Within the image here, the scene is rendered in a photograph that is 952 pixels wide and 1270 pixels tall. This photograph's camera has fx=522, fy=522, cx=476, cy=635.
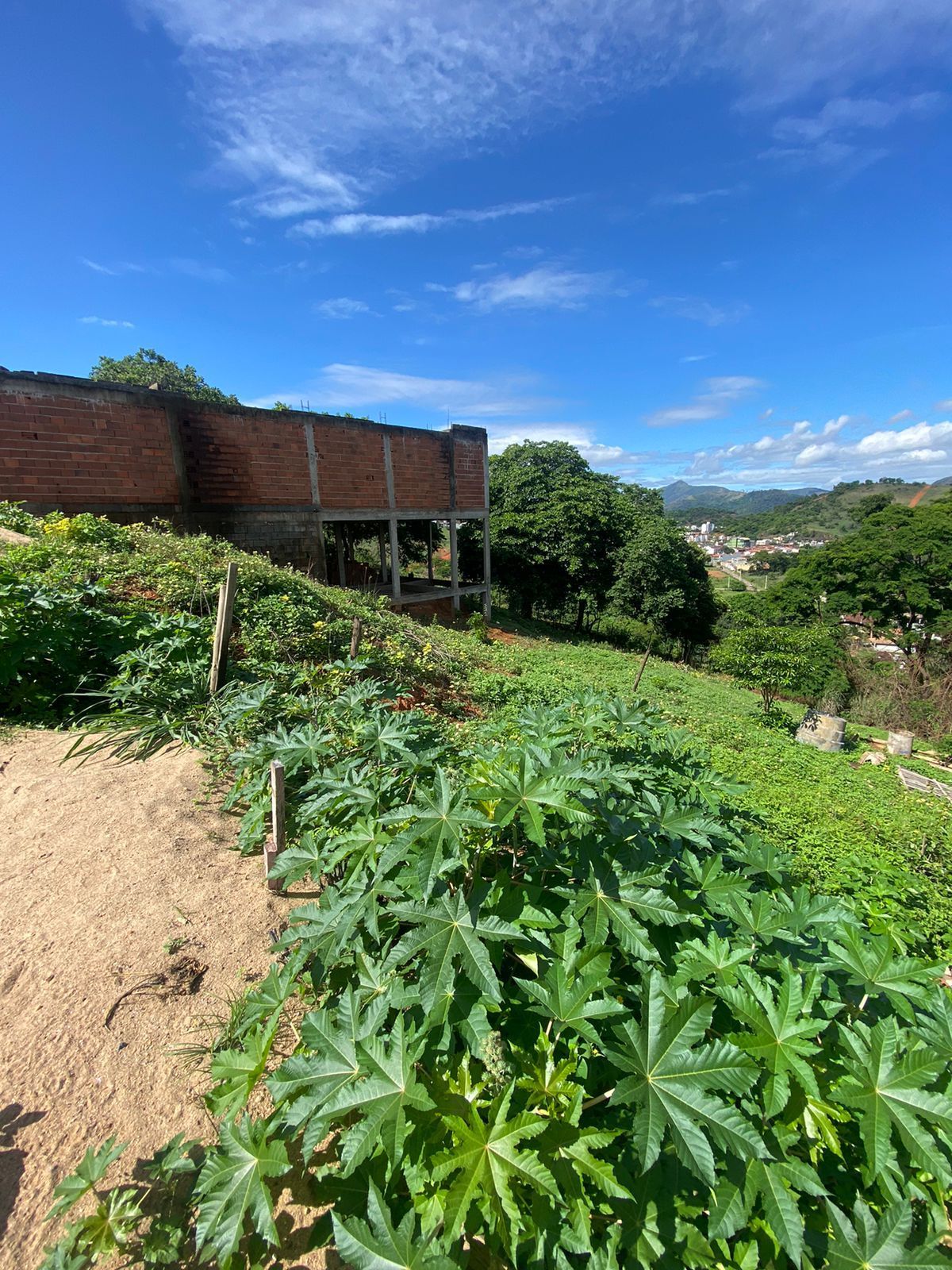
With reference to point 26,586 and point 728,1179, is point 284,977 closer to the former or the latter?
point 728,1179

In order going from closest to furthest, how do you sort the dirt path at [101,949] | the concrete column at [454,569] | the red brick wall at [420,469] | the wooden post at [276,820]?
the dirt path at [101,949] → the wooden post at [276,820] → the red brick wall at [420,469] → the concrete column at [454,569]

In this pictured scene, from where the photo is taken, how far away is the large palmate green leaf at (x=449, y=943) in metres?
1.17

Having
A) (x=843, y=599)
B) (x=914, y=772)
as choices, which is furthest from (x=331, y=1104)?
(x=843, y=599)

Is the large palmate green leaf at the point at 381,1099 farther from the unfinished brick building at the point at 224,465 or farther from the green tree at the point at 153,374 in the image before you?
the green tree at the point at 153,374

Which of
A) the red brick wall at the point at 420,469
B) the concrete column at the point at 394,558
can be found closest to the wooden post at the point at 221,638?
the concrete column at the point at 394,558

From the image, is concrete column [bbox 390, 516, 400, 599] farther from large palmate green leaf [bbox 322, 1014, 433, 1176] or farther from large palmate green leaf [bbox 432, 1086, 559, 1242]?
large palmate green leaf [bbox 432, 1086, 559, 1242]

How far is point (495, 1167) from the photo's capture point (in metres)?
1.01

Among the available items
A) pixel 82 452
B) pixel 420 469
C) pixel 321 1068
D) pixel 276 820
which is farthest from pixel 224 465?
pixel 321 1068

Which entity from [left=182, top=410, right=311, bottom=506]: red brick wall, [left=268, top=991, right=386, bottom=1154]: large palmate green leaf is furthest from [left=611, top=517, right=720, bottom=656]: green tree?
[left=268, top=991, right=386, bottom=1154]: large palmate green leaf

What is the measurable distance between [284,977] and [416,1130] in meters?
0.53

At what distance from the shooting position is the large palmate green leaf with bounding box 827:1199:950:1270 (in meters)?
0.90

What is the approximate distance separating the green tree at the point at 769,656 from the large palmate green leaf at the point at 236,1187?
10.9 meters

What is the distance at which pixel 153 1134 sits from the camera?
5.06ft

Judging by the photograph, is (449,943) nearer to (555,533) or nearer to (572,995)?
(572,995)
